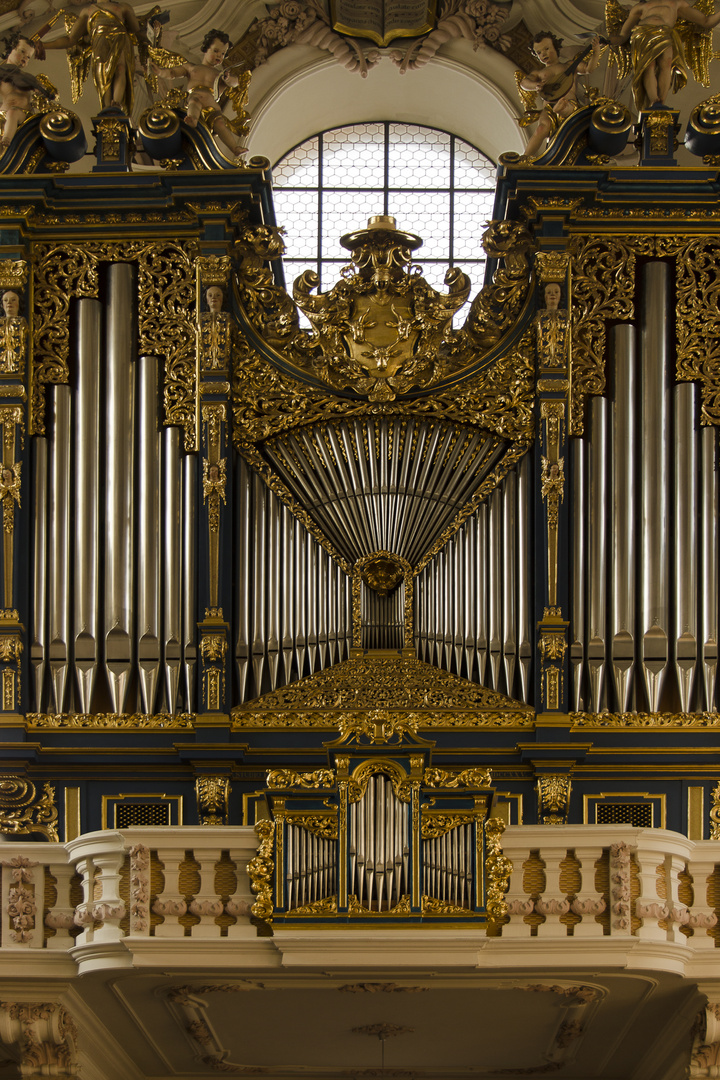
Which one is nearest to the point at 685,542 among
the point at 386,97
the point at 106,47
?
the point at 386,97

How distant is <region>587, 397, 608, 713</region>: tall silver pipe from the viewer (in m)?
17.3

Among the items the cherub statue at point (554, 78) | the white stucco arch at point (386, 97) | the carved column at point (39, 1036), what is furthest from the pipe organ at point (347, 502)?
the white stucco arch at point (386, 97)

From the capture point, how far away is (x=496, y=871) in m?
14.9

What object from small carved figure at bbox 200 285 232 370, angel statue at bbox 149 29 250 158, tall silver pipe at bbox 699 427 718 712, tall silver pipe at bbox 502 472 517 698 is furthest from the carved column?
angel statue at bbox 149 29 250 158

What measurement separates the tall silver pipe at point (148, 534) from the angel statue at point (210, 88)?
2.48 metres

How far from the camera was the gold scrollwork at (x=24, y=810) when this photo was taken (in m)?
17.0

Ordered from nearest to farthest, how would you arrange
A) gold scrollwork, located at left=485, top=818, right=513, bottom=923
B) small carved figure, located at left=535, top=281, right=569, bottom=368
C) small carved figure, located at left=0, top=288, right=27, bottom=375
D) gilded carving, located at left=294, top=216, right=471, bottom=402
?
gold scrollwork, located at left=485, top=818, right=513, bottom=923
small carved figure, located at left=535, top=281, right=569, bottom=368
small carved figure, located at left=0, top=288, right=27, bottom=375
gilded carving, located at left=294, top=216, right=471, bottom=402

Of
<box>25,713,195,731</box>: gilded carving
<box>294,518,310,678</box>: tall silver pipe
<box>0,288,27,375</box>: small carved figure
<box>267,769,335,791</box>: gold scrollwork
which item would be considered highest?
<box>0,288,27,375</box>: small carved figure

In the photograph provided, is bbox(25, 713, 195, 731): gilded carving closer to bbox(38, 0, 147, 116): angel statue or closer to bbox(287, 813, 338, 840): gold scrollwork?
bbox(287, 813, 338, 840): gold scrollwork

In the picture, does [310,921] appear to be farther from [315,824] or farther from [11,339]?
[11,339]

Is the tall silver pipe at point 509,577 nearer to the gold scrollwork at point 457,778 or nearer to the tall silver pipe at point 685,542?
the tall silver pipe at point 685,542

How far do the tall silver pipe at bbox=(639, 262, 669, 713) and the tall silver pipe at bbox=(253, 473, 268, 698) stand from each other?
137 inches

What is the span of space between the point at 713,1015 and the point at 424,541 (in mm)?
5157

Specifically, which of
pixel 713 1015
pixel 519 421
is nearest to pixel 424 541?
pixel 519 421
